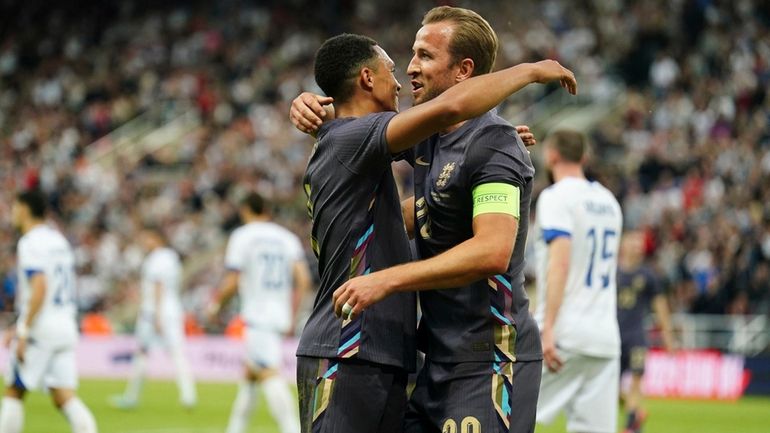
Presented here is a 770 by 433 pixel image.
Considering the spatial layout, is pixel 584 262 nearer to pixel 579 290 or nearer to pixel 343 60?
pixel 579 290

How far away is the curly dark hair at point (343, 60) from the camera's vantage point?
4.73m

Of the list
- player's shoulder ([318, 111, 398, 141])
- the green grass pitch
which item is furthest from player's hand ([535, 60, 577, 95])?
the green grass pitch

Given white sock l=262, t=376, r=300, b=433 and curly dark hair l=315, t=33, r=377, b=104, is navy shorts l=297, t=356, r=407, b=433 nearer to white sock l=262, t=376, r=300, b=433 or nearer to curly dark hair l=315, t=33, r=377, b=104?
curly dark hair l=315, t=33, r=377, b=104

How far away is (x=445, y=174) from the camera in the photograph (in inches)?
183

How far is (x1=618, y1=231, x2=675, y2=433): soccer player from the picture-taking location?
11750 millimetres

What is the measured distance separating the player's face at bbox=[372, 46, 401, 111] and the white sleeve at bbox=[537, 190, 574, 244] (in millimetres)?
3259

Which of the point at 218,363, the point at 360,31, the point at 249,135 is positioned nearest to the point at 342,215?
the point at 218,363

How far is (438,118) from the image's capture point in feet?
14.3

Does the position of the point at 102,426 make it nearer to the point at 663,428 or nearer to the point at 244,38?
the point at 663,428

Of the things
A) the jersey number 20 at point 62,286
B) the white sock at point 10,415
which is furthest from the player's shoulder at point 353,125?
the jersey number 20 at point 62,286

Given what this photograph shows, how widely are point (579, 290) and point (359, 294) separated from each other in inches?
163

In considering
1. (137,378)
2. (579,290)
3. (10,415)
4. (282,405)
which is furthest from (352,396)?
(137,378)

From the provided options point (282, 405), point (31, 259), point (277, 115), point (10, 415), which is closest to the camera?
point (10, 415)

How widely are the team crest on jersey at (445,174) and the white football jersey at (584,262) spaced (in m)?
3.37
